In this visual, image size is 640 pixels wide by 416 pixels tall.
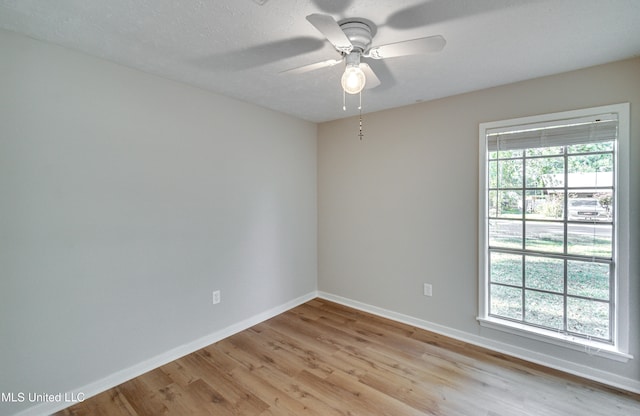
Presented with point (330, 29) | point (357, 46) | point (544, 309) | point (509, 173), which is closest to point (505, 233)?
point (509, 173)

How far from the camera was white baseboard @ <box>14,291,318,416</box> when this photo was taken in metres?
1.86

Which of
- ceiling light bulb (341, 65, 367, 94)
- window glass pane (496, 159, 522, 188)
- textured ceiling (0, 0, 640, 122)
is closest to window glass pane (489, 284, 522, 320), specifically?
window glass pane (496, 159, 522, 188)

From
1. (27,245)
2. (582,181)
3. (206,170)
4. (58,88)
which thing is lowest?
(27,245)

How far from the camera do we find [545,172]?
242 centimetres

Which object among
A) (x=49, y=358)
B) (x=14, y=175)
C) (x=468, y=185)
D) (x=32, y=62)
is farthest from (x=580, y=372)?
(x=32, y=62)

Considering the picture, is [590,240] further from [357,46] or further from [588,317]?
[357,46]

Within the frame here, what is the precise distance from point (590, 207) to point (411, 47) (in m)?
2.05

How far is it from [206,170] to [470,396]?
289cm

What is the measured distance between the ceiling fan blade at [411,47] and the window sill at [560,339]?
2451 millimetres

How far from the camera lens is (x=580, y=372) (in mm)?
2232

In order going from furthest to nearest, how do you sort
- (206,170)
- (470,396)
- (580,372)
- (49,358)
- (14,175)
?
(206,170)
(580,372)
(470,396)
(49,358)
(14,175)

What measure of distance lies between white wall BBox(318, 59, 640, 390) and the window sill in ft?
0.18

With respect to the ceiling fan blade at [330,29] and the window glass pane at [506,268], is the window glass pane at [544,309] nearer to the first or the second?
the window glass pane at [506,268]

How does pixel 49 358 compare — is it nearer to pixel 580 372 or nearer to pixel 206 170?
pixel 206 170
